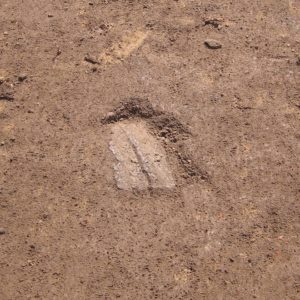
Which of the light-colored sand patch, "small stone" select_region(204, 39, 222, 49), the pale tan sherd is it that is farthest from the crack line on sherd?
"small stone" select_region(204, 39, 222, 49)

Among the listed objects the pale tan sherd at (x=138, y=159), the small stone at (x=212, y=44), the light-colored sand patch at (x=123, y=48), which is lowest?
the pale tan sherd at (x=138, y=159)

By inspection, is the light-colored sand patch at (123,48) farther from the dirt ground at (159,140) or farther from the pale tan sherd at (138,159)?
the pale tan sherd at (138,159)

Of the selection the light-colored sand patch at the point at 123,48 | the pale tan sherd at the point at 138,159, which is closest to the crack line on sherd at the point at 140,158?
the pale tan sherd at the point at 138,159

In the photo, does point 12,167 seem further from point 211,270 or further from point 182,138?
point 211,270

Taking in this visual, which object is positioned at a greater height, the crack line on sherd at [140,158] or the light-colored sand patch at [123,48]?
the light-colored sand patch at [123,48]

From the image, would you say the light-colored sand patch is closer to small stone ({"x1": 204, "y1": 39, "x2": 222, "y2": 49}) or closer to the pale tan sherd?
small stone ({"x1": 204, "y1": 39, "x2": 222, "y2": 49})
